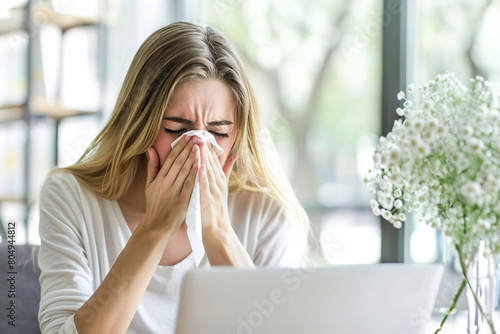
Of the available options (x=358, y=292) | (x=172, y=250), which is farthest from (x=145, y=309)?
(x=358, y=292)

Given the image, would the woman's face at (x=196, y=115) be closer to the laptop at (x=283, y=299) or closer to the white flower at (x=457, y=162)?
the white flower at (x=457, y=162)

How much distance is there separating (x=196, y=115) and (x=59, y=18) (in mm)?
2420

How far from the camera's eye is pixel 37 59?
3.49 m

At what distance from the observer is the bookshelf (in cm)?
349

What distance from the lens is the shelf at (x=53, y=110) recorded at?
350 centimetres

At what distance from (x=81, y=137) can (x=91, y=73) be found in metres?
0.42

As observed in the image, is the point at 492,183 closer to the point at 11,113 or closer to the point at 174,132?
the point at 174,132

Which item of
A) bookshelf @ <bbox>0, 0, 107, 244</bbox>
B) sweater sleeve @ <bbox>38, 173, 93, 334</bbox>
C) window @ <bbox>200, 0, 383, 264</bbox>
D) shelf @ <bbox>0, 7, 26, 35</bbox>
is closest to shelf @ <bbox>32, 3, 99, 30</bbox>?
bookshelf @ <bbox>0, 0, 107, 244</bbox>

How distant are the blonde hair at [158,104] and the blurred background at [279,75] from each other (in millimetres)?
1752

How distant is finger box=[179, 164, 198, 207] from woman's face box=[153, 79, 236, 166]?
0.10 meters

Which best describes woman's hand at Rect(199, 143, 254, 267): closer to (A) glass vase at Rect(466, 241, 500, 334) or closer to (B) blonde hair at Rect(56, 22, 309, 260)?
(B) blonde hair at Rect(56, 22, 309, 260)

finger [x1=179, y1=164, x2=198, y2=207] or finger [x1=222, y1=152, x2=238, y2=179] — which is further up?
finger [x1=222, y1=152, x2=238, y2=179]

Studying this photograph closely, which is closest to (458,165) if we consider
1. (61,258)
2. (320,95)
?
(61,258)

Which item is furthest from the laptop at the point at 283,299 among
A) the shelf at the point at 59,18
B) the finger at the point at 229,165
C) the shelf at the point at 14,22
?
the shelf at the point at 14,22
